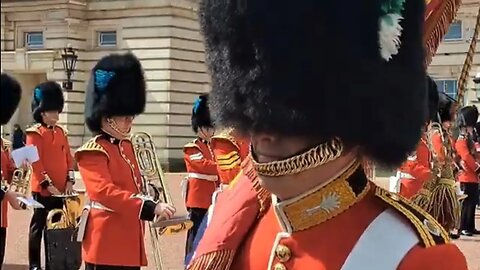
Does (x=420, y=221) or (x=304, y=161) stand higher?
(x=304, y=161)

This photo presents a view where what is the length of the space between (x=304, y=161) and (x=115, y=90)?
3401 millimetres

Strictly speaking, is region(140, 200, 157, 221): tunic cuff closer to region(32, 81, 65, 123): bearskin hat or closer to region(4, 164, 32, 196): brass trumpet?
region(4, 164, 32, 196): brass trumpet

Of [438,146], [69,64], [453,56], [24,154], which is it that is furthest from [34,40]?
[438,146]

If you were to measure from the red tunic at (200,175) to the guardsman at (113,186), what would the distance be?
2.38m

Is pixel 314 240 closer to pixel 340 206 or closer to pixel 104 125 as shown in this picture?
pixel 340 206

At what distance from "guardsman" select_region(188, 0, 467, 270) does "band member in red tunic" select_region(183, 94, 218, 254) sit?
5307mm

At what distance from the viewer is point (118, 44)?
2145 cm

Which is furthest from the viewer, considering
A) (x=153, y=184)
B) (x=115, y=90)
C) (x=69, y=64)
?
(x=69, y=64)

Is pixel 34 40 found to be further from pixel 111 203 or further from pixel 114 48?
pixel 111 203

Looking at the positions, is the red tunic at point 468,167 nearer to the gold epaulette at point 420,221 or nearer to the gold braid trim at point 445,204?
the gold braid trim at point 445,204

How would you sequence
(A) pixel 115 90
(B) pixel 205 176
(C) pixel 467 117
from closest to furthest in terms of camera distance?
(A) pixel 115 90 < (B) pixel 205 176 < (C) pixel 467 117

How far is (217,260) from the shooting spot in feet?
6.76

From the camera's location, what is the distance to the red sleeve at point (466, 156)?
10078 millimetres

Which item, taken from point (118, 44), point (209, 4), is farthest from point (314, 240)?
point (118, 44)
